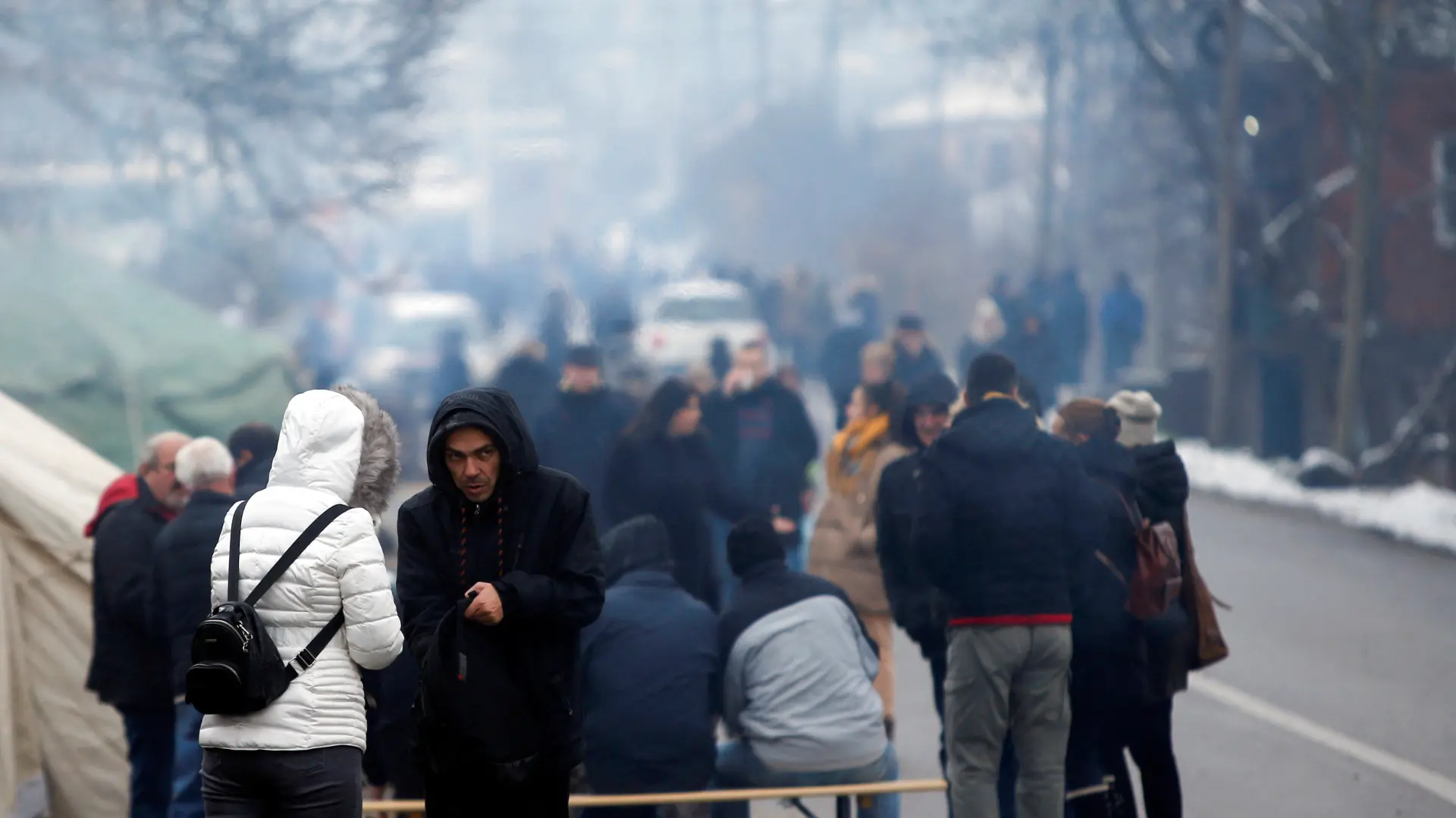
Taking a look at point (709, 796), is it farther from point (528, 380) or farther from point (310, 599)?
point (528, 380)

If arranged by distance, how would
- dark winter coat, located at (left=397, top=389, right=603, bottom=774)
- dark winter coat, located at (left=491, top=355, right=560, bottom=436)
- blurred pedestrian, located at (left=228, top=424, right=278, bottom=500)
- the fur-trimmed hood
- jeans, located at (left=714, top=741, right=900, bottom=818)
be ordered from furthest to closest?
dark winter coat, located at (left=491, top=355, right=560, bottom=436) → blurred pedestrian, located at (left=228, top=424, right=278, bottom=500) → jeans, located at (left=714, top=741, right=900, bottom=818) → the fur-trimmed hood → dark winter coat, located at (left=397, top=389, right=603, bottom=774)

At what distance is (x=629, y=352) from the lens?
746 inches

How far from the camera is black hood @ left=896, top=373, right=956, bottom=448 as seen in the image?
741 cm

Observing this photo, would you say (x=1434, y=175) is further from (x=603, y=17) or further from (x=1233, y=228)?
(x=603, y=17)

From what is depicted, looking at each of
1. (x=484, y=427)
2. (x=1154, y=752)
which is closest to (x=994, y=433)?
(x=1154, y=752)

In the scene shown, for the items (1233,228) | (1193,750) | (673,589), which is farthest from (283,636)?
(1233,228)

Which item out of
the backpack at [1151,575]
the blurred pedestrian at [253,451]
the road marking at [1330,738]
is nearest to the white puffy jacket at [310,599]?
the blurred pedestrian at [253,451]

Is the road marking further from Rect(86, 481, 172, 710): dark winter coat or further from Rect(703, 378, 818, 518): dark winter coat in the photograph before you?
Rect(86, 481, 172, 710): dark winter coat

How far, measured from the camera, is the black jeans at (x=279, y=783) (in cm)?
414

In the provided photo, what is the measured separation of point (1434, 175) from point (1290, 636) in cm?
1171

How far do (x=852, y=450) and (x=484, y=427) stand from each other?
4.43 m

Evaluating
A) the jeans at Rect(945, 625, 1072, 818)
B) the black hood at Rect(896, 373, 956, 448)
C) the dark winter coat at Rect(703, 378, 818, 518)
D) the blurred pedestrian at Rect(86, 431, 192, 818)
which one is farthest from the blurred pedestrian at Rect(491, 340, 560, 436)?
the jeans at Rect(945, 625, 1072, 818)

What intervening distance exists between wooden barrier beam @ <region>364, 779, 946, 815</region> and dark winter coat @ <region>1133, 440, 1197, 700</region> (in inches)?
34.5

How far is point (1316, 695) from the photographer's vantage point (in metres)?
9.58
